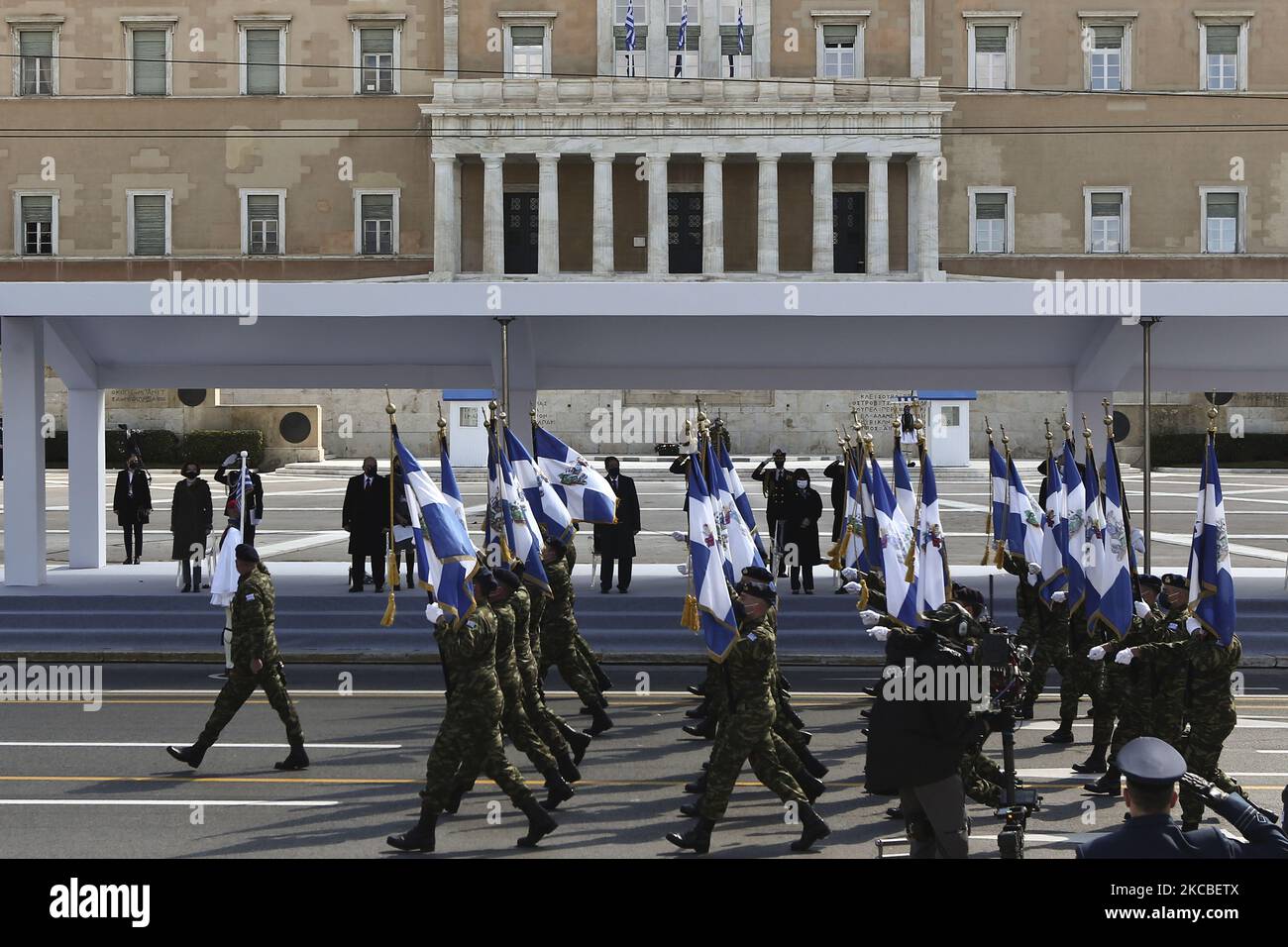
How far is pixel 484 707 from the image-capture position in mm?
9477

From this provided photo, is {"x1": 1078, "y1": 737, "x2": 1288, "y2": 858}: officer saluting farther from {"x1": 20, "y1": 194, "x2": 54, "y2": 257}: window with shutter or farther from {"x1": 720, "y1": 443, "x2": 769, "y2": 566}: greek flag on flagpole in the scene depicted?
{"x1": 20, "y1": 194, "x2": 54, "y2": 257}: window with shutter

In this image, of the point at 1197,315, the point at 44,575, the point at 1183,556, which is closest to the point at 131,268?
the point at 44,575

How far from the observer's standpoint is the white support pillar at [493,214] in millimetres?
55750

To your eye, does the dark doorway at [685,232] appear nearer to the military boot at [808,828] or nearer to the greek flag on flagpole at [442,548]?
the greek flag on flagpole at [442,548]

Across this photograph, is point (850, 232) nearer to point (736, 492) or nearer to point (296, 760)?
point (736, 492)

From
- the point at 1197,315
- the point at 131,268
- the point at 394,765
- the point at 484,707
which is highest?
the point at 131,268

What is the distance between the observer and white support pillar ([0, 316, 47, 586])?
1950 cm

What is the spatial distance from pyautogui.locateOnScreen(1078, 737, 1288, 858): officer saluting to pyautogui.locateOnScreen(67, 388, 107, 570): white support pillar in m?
18.8

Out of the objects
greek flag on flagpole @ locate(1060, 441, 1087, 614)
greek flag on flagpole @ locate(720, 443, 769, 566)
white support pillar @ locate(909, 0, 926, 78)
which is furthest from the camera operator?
white support pillar @ locate(909, 0, 926, 78)

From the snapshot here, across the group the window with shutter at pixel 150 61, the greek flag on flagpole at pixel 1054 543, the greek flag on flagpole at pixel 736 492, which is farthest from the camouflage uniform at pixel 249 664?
the window with shutter at pixel 150 61

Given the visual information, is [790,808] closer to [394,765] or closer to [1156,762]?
[394,765]

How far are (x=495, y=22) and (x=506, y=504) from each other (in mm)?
45801

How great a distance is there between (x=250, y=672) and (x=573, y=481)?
504 centimetres

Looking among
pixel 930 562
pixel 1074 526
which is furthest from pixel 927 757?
pixel 1074 526
